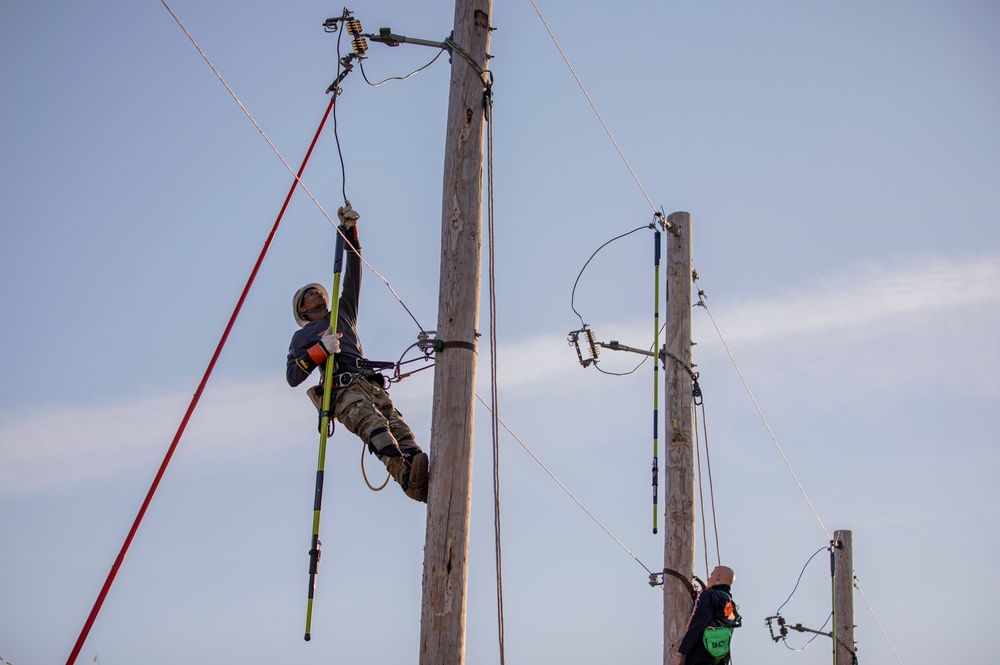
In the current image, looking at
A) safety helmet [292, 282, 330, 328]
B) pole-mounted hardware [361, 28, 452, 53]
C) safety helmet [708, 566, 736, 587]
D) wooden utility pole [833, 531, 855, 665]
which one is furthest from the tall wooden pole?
wooden utility pole [833, 531, 855, 665]

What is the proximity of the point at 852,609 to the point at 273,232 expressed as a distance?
11.4 m

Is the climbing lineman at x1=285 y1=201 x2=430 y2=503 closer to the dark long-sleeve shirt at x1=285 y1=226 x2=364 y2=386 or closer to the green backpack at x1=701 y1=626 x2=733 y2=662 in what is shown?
the dark long-sleeve shirt at x1=285 y1=226 x2=364 y2=386

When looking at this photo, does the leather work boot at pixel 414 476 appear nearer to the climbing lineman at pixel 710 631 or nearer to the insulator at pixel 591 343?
the climbing lineman at pixel 710 631

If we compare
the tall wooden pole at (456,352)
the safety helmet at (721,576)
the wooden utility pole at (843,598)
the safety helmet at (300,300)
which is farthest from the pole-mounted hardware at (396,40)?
the wooden utility pole at (843,598)

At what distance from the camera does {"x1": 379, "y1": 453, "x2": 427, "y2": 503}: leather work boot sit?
6.67 m

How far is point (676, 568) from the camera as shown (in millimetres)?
10758

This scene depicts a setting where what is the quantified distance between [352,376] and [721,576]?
9.88 ft

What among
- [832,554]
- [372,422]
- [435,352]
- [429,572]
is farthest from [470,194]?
[832,554]

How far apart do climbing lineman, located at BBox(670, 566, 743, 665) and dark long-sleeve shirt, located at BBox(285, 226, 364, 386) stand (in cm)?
292

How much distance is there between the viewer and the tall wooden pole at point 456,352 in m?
6.26

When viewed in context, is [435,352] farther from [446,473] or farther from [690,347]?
[690,347]

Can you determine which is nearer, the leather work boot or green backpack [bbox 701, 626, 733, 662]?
the leather work boot

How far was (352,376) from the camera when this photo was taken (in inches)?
298

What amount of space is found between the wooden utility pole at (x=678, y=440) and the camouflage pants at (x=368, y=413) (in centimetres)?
412
